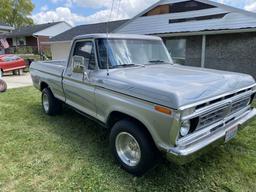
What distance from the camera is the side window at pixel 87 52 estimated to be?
3740 mm

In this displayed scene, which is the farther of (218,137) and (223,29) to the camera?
(223,29)

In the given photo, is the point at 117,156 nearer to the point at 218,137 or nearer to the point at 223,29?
the point at 218,137

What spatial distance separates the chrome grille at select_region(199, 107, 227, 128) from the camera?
2.63 m

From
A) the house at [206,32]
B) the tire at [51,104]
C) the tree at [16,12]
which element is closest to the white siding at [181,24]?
the house at [206,32]

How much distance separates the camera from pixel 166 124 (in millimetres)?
2402

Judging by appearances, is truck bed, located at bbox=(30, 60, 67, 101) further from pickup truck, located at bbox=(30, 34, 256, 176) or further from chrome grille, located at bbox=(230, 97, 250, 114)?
chrome grille, located at bbox=(230, 97, 250, 114)

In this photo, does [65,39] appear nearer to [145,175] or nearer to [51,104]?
[51,104]

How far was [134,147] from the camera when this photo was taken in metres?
3.17

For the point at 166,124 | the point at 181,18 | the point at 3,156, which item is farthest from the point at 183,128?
the point at 181,18

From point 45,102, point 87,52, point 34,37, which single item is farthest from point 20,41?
point 87,52

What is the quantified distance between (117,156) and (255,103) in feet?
17.3

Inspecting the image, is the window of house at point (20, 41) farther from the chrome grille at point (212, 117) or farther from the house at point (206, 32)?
the chrome grille at point (212, 117)

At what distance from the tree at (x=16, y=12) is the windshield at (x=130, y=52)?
5185 cm

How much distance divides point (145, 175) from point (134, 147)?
0.43 meters
